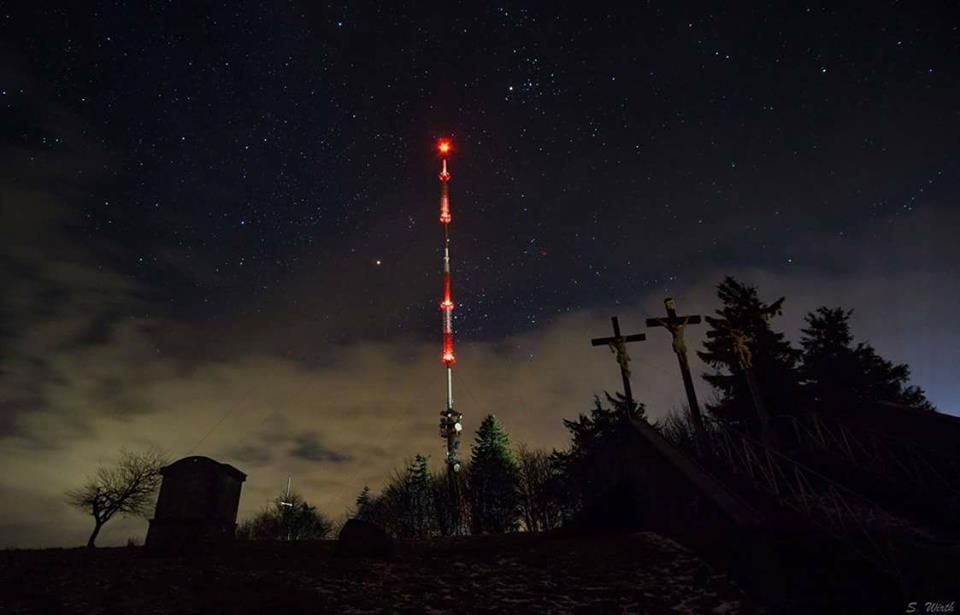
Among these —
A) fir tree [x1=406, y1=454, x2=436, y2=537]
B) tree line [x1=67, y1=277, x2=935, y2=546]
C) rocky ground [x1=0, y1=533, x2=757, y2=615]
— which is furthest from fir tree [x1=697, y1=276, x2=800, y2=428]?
fir tree [x1=406, y1=454, x2=436, y2=537]

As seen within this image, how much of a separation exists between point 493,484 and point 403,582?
3759cm

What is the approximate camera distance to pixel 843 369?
2803 centimetres

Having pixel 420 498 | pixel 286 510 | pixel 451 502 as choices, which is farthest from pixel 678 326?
pixel 286 510

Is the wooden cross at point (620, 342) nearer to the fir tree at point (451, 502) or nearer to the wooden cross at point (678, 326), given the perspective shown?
the wooden cross at point (678, 326)

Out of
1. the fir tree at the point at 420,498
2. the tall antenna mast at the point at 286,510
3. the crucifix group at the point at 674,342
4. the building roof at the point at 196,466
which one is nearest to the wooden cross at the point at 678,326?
the crucifix group at the point at 674,342

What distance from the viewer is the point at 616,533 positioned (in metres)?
12.7

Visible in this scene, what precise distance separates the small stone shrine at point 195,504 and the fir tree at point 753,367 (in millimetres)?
23608

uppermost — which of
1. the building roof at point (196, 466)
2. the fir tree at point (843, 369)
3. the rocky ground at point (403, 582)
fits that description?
the fir tree at point (843, 369)

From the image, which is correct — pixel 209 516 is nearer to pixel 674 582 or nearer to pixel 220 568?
pixel 220 568

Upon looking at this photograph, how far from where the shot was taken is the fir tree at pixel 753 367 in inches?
1046

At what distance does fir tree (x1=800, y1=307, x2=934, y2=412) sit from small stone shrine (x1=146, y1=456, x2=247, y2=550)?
28394 mm

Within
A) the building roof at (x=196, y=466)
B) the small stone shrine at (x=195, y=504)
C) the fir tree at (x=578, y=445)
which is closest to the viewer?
the small stone shrine at (x=195, y=504)

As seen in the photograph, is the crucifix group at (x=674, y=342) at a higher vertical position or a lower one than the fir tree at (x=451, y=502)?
higher

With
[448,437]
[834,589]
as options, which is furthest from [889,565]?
[448,437]
